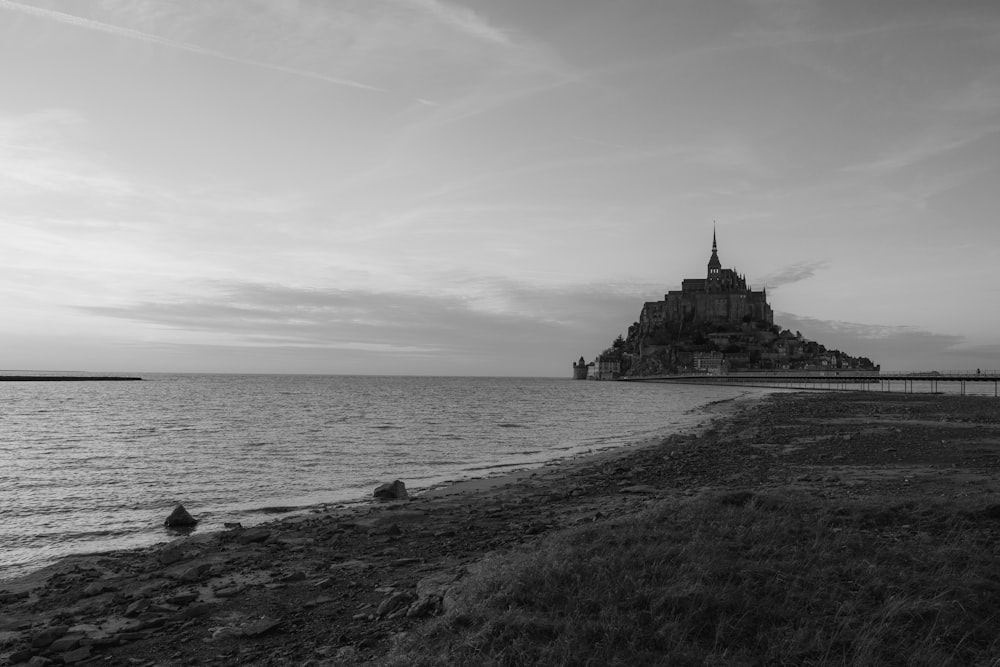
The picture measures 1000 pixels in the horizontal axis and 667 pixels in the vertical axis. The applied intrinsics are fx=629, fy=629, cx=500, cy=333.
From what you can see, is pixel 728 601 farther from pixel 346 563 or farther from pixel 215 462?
pixel 215 462

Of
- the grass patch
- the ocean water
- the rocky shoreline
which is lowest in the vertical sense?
the ocean water

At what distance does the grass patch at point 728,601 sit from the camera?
268 inches

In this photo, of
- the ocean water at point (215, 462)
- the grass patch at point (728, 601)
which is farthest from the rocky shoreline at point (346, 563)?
the ocean water at point (215, 462)

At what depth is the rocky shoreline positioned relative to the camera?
28.9ft

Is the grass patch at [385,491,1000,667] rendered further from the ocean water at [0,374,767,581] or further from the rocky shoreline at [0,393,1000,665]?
the ocean water at [0,374,767,581]

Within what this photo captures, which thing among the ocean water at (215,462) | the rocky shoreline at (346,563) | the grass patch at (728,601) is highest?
the grass patch at (728,601)

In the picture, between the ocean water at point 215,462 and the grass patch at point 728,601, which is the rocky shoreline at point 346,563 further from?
the ocean water at point 215,462

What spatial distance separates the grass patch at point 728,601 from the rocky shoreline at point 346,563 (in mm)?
1430

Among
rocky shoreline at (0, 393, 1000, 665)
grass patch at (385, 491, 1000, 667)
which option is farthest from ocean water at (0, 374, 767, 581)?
grass patch at (385, 491, 1000, 667)

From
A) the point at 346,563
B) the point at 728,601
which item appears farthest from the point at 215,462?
the point at 728,601

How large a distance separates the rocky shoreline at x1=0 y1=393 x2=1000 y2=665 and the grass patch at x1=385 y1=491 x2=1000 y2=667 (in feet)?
4.69

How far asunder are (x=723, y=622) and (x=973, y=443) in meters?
27.6

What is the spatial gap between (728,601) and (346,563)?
25.4 ft

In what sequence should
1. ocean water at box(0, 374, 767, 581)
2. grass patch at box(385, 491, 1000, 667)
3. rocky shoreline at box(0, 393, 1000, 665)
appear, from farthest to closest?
ocean water at box(0, 374, 767, 581)
rocky shoreline at box(0, 393, 1000, 665)
grass patch at box(385, 491, 1000, 667)
